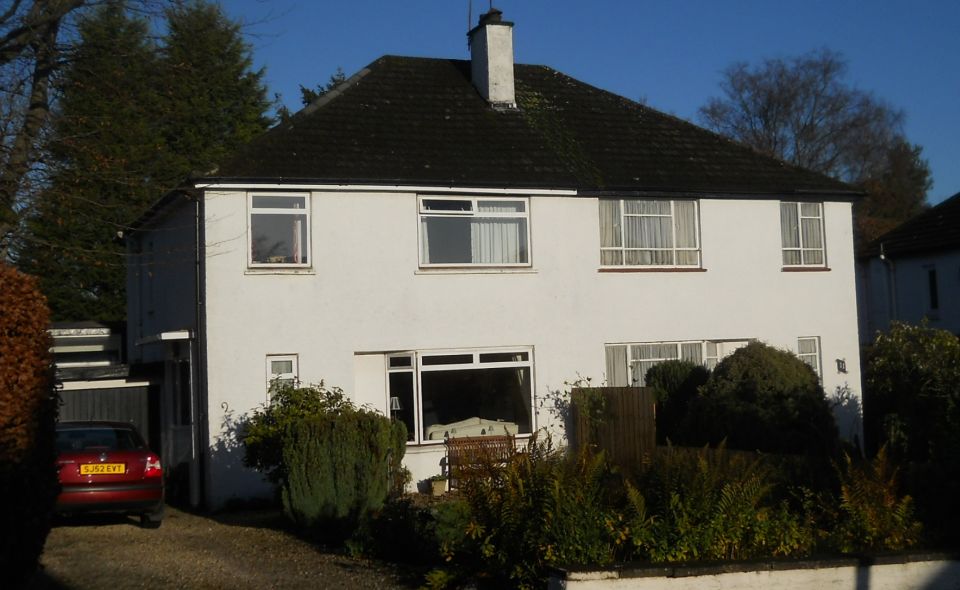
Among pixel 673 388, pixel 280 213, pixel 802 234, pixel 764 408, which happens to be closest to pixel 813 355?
pixel 802 234

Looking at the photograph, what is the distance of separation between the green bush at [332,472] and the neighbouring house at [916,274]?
23903 millimetres

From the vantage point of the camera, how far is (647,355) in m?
20.7

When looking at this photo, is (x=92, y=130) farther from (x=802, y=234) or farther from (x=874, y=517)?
(x=802, y=234)

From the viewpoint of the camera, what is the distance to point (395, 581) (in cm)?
1035

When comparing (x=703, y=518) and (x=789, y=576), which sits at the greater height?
(x=703, y=518)

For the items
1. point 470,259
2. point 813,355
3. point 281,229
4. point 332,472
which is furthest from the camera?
point 813,355

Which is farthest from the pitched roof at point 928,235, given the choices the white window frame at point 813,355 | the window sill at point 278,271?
the window sill at point 278,271

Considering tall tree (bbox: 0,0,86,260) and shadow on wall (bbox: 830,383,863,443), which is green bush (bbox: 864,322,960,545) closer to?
shadow on wall (bbox: 830,383,863,443)

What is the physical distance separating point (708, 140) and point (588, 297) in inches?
202

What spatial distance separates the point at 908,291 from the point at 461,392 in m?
21.6

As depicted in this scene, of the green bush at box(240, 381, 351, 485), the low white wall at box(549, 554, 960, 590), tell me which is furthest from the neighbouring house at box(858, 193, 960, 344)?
the low white wall at box(549, 554, 960, 590)

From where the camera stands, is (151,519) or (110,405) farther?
(110,405)

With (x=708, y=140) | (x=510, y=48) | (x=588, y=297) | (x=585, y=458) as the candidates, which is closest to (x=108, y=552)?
(x=585, y=458)

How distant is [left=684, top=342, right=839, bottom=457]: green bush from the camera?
17.1m
